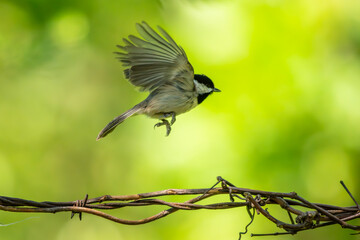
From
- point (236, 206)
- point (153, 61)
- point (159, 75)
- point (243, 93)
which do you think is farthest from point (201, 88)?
point (236, 206)

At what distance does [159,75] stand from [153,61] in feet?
0.47

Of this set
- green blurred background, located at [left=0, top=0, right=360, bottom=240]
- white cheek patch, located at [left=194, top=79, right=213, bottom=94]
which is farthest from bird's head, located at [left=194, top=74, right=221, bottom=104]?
green blurred background, located at [left=0, top=0, right=360, bottom=240]

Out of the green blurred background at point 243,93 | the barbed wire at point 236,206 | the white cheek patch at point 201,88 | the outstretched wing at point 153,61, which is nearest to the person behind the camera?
the barbed wire at point 236,206

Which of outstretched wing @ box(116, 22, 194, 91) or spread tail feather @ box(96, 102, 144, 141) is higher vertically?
outstretched wing @ box(116, 22, 194, 91)

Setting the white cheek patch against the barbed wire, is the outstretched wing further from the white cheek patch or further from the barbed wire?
the barbed wire

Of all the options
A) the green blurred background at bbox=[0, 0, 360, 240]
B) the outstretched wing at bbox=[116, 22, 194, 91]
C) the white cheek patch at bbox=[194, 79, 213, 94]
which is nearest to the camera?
the outstretched wing at bbox=[116, 22, 194, 91]

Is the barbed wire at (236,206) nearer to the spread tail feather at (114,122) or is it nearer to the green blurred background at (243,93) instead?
the spread tail feather at (114,122)

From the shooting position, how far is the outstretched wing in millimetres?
3240

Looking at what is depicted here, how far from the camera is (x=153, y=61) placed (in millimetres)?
3395

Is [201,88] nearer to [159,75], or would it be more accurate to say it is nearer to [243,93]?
[159,75]

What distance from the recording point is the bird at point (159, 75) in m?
3.28

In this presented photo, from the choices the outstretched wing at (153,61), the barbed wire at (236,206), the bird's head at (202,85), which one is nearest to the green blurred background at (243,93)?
the bird's head at (202,85)

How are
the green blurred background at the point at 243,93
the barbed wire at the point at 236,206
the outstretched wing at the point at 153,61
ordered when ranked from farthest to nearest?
the green blurred background at the point at 243,93, the outstretched wing at the point at 153,61, the barbed wire at the point at 236,206

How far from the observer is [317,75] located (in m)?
4.41
